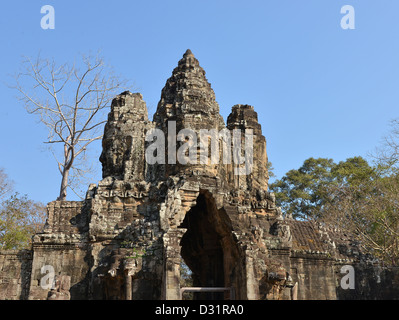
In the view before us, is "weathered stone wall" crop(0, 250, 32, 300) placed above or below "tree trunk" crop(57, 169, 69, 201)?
below

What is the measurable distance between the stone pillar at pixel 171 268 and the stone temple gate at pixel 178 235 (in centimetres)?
3

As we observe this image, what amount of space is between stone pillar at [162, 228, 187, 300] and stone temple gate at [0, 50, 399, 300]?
3 centimetres

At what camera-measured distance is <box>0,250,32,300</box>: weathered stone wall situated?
1402 centimetres

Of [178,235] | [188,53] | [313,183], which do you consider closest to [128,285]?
[178,235]

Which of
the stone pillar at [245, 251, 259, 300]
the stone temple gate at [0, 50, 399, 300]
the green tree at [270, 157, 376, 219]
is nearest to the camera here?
the stone pillar at [245, 251, 259, 300]

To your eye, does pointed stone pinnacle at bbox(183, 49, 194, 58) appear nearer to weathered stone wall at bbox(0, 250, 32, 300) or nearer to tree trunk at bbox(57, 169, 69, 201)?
weathered stone wall at bbox(0, 250, 32, 300)

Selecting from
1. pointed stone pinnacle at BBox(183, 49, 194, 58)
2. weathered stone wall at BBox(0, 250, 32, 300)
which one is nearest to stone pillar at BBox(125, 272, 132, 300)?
weathered stone wall at BBox(0, 250, 32, 300)

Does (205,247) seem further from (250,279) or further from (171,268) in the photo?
(171,268)

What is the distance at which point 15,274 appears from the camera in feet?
46.9

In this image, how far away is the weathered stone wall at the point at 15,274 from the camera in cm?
1402

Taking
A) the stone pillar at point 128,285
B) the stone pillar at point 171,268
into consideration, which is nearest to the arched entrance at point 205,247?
the stone pillar at point 171,268

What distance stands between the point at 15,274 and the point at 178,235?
5.23 metres

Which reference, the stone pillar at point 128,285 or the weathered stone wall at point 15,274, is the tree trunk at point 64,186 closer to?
the weathered stone wall at point 15,274

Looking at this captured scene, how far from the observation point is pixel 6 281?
46.5ft
